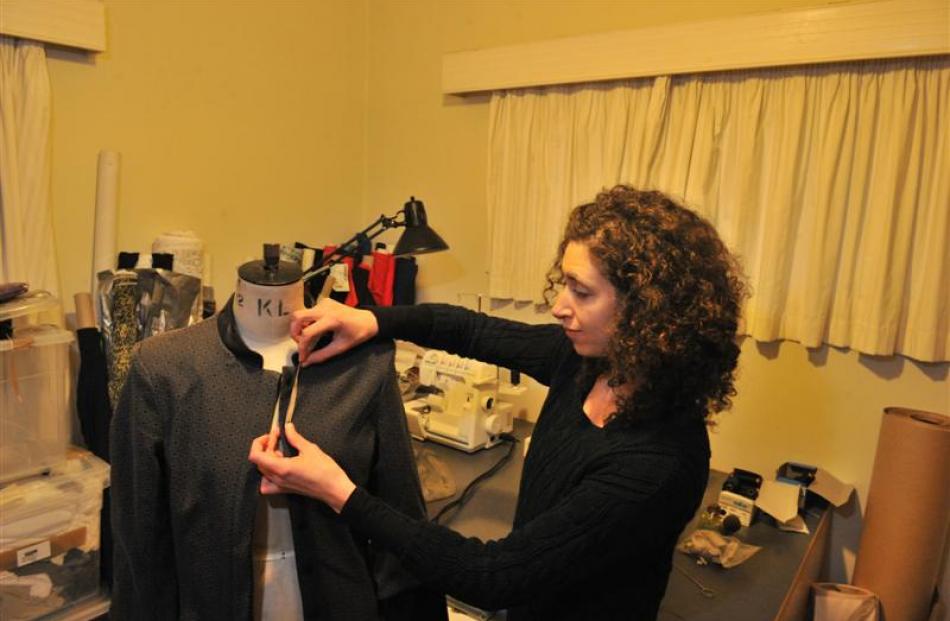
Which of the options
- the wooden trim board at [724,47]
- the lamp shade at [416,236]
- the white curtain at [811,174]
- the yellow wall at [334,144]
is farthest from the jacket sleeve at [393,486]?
the wooden trim board at [724,47]

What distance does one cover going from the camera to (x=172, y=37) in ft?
7.27

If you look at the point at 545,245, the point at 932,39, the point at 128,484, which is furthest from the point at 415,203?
the point at 932,39

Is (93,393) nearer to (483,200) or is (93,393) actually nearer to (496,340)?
(496,340)

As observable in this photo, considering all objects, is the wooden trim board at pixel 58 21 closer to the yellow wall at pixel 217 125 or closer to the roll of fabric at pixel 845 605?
the yellow wall at pixel 217 125

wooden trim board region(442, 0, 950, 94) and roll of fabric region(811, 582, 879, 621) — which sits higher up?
wooden trim board region(442, 0, 950, 94)

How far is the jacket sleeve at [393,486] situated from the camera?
42.8 inches

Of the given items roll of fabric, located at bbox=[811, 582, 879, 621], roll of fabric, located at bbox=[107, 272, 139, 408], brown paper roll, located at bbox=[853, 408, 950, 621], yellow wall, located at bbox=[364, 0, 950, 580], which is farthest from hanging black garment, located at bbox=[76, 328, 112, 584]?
brown paper roll, located at bbox=[853, 408, 950, 621]

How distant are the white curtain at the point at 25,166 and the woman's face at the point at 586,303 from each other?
1.72 metres

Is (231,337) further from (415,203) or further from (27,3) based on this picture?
(27,3)

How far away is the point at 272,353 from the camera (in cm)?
104

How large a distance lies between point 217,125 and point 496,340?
1682 millimetres

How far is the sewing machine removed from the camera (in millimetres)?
2059

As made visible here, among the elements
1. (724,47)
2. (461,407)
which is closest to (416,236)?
(461,407)

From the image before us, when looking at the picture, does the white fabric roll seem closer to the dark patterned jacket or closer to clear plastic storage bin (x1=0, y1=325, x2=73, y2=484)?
clear plastic storage bin (x1=0, y1=325, x2=73, y2=484)
